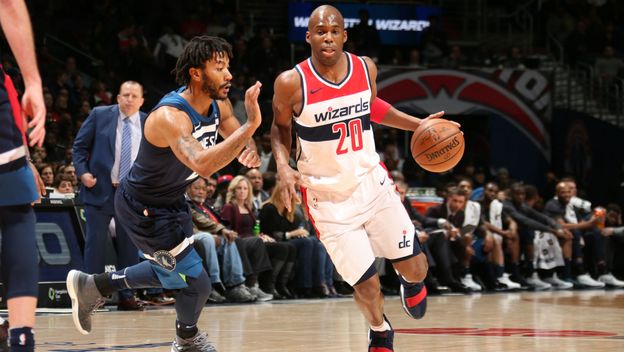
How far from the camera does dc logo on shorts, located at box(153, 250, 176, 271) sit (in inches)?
239

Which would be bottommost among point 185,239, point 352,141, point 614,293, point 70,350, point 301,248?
point 614,293

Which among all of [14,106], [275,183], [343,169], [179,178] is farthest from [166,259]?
[275,183]

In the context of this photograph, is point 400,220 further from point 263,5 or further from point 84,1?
point 263,5

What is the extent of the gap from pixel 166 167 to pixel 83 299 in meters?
1.20

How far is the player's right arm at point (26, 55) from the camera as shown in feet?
12.6

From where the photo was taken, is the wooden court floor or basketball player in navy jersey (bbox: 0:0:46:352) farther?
the wooden court floor

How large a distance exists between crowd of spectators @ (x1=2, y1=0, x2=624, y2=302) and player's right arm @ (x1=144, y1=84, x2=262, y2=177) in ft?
18.1

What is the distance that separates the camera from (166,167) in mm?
5980

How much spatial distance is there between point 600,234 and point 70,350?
10.4 meters

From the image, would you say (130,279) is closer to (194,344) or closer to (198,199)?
(194,344)

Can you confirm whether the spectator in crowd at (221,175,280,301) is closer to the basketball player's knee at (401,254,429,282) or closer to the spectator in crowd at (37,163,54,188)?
the spectator in crowd at (37,163,54,188)

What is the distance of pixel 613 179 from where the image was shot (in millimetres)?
19812

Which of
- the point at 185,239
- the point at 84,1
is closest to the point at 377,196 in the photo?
the point at 185,239

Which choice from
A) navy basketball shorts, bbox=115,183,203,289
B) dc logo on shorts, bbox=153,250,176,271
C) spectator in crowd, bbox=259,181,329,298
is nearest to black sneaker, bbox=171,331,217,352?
navy basketball shorts, bbox=115,183,203,289
